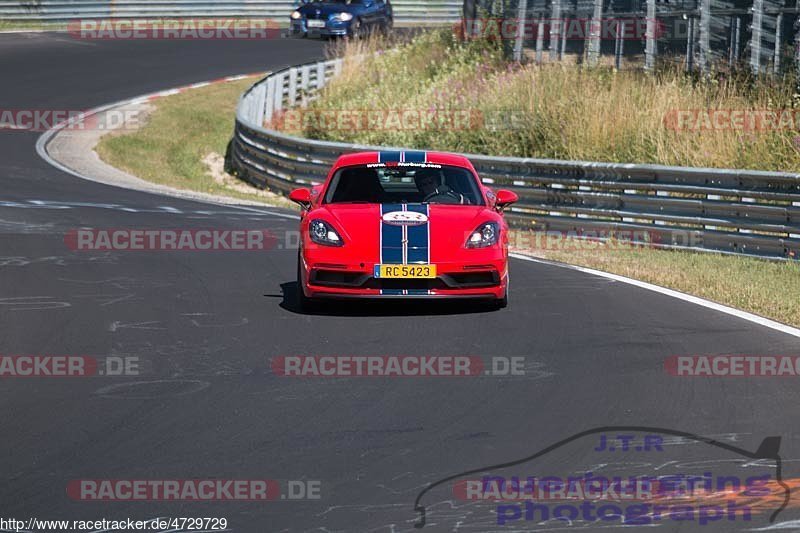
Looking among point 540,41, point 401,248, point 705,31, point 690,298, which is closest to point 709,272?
point 690,298

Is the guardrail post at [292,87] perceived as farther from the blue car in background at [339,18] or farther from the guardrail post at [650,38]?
the guardrail post at [650,38]

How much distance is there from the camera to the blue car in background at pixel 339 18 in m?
39.6

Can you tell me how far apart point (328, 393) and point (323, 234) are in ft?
10.3

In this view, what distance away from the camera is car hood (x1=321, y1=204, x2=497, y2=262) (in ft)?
35.3

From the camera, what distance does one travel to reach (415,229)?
A: 35.6ft

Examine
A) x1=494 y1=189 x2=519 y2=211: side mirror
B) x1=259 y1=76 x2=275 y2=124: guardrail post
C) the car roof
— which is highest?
the car roof

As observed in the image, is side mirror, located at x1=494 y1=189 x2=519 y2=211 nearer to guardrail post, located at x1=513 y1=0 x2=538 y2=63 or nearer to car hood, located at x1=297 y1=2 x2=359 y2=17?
guardrail post, located at x1=513 y1=0 x2=538 y2=63

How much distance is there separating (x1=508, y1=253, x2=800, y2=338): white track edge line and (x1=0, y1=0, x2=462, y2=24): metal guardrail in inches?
1243

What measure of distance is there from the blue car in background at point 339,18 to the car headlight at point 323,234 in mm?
28752

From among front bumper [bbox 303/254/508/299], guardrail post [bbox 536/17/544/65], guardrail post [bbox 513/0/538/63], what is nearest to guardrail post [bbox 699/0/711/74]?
guardrail post [bbox 536/17/544/65]

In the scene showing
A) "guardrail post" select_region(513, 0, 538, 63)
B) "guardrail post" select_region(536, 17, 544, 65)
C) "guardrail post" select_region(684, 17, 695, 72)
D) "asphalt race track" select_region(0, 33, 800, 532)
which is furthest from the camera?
"guardrail post" select_region(513, 0, 538, 63)

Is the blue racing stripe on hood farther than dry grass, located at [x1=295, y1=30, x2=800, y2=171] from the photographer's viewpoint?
No

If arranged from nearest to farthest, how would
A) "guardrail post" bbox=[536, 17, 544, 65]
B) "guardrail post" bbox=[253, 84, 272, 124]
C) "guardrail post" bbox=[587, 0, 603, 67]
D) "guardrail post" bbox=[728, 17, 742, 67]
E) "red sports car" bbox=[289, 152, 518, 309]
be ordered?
"red sports car" bbox=[289, 152, 518, 309] < "guardrail post" bbox=[728, 17, 742, 67] < "guardrail post" bbox=[587, 0, 603, 67] < "guardrail post" bbox=[536, 17, 544, 65] < "guardrail post" bbox=[253, 84, 272, 124]

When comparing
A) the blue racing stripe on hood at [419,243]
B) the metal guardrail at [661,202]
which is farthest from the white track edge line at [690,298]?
the blue racing stripe on hood at [419,243]
